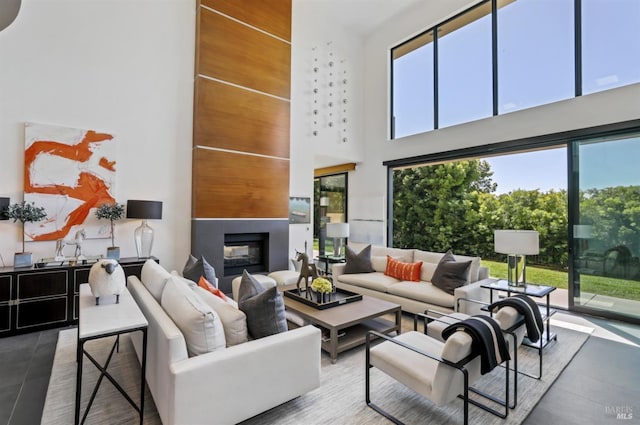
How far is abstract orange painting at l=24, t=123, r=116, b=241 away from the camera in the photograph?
3.70 metres

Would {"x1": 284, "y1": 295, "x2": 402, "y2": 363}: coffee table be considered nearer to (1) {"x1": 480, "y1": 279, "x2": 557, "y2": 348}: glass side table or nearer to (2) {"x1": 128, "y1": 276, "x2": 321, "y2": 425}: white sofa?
(2) {"x1": 128, "y1": 276, "x2": 321, "y2": 425}: white sofa

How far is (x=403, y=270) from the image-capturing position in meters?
4.51

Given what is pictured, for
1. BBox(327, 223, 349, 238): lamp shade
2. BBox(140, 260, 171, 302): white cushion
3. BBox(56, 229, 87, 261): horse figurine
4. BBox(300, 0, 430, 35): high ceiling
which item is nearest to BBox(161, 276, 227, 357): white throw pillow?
BBox(140, 260, 171, 302): white cushion

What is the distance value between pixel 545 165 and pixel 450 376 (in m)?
6.47

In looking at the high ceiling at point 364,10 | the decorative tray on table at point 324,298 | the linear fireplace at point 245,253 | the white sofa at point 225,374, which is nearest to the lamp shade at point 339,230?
the linear fireplace at point 245,253

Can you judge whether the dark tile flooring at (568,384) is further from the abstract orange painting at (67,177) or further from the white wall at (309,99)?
the white wall at (309,99)

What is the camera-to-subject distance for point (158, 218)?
4.32 metres

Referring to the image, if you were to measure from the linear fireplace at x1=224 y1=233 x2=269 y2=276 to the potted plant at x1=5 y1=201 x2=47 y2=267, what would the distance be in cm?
241

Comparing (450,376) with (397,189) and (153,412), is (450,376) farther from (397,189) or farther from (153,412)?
(397,189)

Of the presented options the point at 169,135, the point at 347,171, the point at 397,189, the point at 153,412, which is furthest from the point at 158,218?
the point at 397,189

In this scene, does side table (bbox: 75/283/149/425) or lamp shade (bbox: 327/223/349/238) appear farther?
lamp shade (bbox: 327/223/349/238)

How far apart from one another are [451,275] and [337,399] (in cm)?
226

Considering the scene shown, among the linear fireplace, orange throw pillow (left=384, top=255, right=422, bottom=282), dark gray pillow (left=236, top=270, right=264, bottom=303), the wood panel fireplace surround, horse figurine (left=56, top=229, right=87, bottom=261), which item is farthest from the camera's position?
the linear fireplace

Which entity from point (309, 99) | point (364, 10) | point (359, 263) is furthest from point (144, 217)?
point (364, 10)
